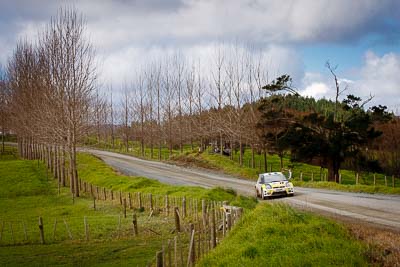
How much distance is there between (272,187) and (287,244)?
1827 cm

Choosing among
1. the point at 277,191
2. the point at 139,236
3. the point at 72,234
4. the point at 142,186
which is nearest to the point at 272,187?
the point at 277,191

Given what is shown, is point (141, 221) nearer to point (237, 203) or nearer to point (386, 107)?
point (237, 203)

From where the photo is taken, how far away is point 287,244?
13.4 meters

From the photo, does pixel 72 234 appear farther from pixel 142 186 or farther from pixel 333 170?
pixel 333 170

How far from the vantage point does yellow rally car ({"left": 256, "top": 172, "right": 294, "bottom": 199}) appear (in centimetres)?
3138

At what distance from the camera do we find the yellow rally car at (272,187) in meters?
31.4

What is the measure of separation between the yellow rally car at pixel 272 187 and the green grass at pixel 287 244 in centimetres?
1494

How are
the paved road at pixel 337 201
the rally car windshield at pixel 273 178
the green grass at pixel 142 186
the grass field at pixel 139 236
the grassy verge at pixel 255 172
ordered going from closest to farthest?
the grass field at pixel 139 236, the paved road at pixel 337 201, the green grass at pixel 142 186, the rally car windshield at pixel 273 178, the grassy verge at pixel 255 172

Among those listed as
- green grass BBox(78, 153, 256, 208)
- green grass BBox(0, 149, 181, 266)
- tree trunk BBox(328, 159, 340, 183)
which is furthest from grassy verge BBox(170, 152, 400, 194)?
green grass BBox(0, 149, 181, 266)

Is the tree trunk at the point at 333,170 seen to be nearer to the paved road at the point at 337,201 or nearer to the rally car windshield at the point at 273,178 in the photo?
the paved road at the point at 337,201

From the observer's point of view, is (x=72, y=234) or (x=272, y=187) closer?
(x=72, y=234)

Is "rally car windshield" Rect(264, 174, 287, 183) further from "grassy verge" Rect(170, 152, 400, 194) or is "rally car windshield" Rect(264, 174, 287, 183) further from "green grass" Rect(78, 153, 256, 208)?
"grassy verge" Rect(170, 152, 400, 194)

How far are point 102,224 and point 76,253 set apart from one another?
20.6 ft

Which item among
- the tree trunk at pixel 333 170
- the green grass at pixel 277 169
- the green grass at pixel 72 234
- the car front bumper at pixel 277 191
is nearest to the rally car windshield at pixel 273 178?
the car front bumper at pixel 277 191
